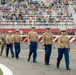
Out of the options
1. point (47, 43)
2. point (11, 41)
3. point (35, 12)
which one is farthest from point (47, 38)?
point (35, 12)

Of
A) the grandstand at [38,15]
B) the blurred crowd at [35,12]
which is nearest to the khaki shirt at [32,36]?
the grandstand at [38,15]

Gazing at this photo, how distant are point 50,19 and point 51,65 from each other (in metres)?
21.5

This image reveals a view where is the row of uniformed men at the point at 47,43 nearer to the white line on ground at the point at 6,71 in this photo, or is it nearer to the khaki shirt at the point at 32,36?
the khaki shirt at the point at 32,36

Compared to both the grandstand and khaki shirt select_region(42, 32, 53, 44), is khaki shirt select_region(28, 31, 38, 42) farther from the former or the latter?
the grandstand

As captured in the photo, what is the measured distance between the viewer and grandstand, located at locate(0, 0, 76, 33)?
38.7 meters

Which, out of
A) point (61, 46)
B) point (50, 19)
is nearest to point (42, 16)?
point (50, 19)

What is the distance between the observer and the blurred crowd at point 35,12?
3950 centimetres

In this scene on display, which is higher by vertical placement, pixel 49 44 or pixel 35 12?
pixel 35 12

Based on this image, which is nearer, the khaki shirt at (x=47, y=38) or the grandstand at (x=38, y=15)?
the khaki shirt at (x=47, y=38)

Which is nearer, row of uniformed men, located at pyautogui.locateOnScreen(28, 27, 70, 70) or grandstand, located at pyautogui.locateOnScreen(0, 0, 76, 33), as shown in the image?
row of uniformed men, located at pyautogui.locateOnScreen(28, 27, 70, 70)

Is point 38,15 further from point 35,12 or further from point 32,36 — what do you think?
point 32,36

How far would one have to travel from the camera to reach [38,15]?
4053 centimetres

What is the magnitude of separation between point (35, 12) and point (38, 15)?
A: 1.11m

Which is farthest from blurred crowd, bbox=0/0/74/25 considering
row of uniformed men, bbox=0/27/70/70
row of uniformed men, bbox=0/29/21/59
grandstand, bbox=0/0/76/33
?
row of uniformed men, bbox=0/27/70/70
